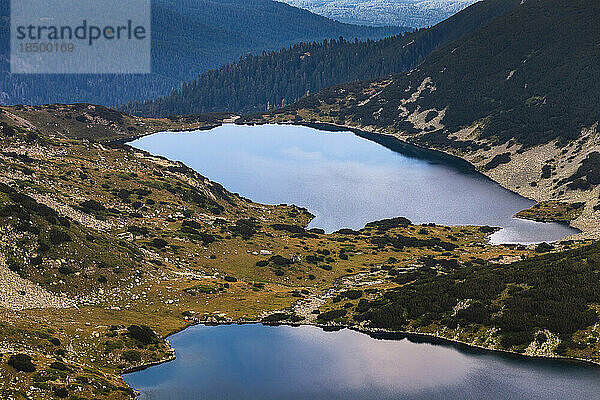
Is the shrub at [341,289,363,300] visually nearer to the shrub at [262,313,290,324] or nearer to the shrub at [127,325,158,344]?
the shrub at [262,313,290,324]

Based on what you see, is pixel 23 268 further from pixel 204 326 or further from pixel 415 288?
pixel 415 288

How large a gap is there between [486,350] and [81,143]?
120 meters

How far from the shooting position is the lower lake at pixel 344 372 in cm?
5938

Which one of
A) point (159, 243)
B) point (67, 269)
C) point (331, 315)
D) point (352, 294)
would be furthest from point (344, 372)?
point (159, 243)

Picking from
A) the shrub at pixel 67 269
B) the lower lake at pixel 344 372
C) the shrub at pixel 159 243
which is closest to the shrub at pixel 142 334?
the lower lake at pixel 344 372

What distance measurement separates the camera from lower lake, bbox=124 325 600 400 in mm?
59375

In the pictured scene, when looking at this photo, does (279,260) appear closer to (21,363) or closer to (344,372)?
(344,372)

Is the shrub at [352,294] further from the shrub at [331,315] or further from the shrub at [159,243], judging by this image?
the shrub at [159,243]

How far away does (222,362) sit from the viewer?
67.4 m

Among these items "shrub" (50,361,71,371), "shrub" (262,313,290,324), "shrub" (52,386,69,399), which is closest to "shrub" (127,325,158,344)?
"shrub" (50,361,71,371)

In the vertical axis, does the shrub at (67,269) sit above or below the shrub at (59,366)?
above

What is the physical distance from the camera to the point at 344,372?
65125 millimetres

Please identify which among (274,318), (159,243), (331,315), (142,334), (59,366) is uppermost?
(159,243)

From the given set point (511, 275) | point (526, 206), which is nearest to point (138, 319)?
point (511, 275)
